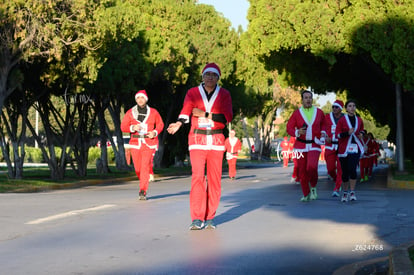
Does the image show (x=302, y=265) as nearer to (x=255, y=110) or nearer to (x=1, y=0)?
(x=1, y=0)

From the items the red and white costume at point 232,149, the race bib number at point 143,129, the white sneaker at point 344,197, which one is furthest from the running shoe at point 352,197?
the red and white costume at point 232,149

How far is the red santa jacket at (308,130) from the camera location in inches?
618

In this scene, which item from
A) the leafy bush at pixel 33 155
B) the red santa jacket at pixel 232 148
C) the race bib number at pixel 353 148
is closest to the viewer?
the race bib number at pixel 353 148

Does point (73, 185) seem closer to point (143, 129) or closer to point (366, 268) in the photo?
point (143, 129)

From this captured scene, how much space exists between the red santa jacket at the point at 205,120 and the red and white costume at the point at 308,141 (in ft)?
15.5

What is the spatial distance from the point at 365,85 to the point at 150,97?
34.0 ft

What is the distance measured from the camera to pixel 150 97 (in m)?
40.2

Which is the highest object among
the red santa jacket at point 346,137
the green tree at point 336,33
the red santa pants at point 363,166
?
the green tree at point 336,33

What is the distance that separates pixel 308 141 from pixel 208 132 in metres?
5.08

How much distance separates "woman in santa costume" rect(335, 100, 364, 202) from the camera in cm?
1616

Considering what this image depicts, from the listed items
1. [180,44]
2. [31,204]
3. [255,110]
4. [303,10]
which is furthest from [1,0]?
[255,110]

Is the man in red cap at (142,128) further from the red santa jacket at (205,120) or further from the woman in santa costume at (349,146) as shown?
the red santa jacket at (205,120)

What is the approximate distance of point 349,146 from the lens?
→ 53.1ft

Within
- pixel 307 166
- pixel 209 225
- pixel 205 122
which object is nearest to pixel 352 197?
pixel 307 166
